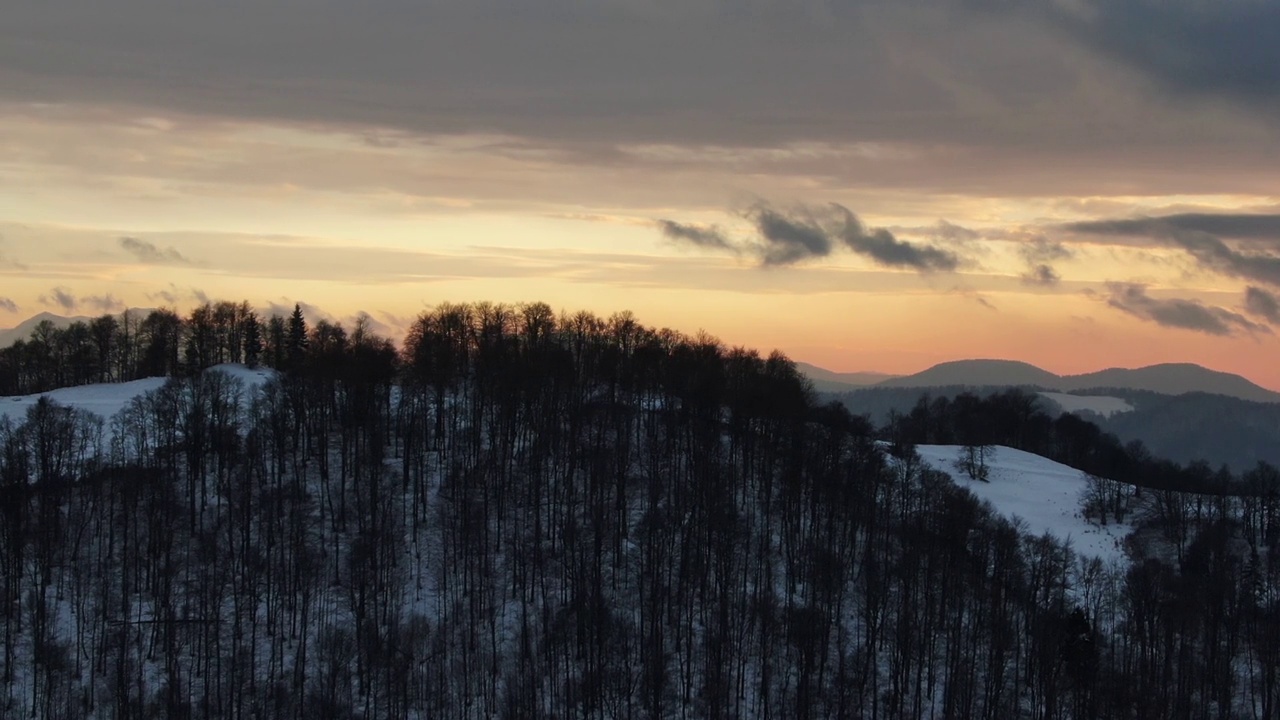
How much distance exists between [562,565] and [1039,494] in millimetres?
67432

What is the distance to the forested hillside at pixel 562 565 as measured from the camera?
9794 centimetres

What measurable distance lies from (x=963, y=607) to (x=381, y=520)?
55.4m

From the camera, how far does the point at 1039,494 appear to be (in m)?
148

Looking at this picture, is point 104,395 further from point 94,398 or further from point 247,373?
point 247,373

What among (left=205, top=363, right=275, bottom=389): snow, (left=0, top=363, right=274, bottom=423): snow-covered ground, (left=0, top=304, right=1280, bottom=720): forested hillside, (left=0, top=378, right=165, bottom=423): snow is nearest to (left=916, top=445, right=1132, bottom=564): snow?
(left=0, top=304, right=1280, bottom=720): forested hillside

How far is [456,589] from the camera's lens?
355 feet

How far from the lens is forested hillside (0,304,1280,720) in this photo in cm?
9794

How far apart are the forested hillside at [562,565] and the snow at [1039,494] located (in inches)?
165

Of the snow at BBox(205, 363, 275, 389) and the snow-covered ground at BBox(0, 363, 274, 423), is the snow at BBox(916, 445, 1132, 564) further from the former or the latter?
the snow-covered ground at BBox(0, 363, 274, 423)

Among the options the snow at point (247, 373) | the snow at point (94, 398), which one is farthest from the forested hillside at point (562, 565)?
the snow at point (247, 373)

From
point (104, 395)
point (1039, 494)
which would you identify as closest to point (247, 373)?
point (104, 395)

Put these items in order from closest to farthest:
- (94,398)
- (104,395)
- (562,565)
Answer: (562,565) → (94,398) → (104,395)

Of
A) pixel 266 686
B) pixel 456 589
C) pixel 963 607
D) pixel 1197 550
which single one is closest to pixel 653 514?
pixel 456 589

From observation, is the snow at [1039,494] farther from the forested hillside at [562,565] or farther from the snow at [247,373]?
the snow at [247,373]
